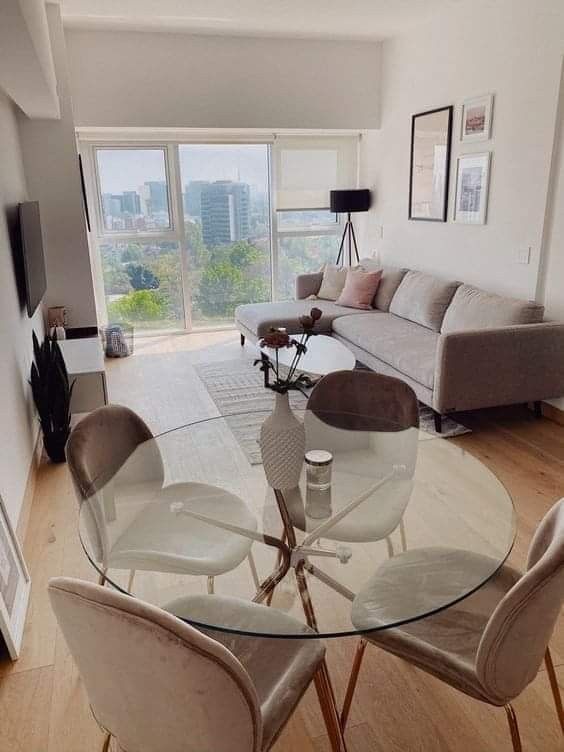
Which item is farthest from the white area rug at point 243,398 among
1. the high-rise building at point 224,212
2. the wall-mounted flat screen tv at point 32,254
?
the high-rise building at point 224,212

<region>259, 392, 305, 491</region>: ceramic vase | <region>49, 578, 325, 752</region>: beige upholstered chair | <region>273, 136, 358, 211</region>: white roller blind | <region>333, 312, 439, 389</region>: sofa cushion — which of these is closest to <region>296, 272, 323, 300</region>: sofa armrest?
<region>333, 312, 439, 389</region>: sofa cushion

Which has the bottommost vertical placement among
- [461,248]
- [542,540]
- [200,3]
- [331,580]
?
[331,580]

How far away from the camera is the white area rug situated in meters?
2.58

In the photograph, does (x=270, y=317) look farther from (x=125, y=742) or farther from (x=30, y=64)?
(x=125, y=742)

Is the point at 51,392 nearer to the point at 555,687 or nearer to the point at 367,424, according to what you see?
the point at 367,424

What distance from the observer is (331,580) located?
160 centimetres

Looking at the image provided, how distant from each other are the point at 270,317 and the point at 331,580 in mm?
3542

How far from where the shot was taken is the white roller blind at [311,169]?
6.10 meters

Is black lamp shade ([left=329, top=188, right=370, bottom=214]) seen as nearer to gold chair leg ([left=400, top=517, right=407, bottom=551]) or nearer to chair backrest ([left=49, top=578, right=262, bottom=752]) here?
gold chair leg ([left=400, top=517, right=407, bottom=551])

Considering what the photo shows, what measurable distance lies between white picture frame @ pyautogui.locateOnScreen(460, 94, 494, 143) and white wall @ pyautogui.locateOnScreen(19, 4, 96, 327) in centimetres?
A: 300

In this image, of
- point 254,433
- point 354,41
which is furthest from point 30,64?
point 354,41

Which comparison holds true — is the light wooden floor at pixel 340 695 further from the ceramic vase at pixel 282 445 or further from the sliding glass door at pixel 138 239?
the sliding glass door at pixel 138 239

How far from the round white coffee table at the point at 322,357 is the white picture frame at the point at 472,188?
4.61ft

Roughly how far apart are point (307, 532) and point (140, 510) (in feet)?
2.01
